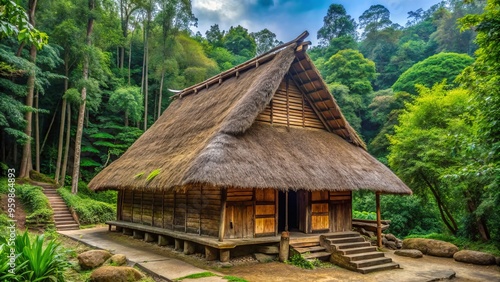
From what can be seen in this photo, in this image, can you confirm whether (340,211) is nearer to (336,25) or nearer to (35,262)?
(35,262)

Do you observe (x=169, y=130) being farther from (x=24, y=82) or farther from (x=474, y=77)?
(x=24, y=82)

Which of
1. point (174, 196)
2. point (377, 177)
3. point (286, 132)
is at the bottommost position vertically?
point (174, 196)

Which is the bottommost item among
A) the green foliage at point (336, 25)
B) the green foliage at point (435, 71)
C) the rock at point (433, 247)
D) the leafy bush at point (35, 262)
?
the rock at point (433, 247)

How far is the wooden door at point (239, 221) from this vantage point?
9602mm

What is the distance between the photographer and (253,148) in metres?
9.75

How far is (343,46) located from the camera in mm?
43750

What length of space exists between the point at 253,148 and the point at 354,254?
454 centimetres

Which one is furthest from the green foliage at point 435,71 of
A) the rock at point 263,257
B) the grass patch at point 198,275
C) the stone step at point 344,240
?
the grass patch at point 198,275

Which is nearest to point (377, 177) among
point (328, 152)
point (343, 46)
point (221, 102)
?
point (328, 152)

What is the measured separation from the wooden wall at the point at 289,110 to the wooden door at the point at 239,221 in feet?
11.1

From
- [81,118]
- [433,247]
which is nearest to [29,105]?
[81,118]

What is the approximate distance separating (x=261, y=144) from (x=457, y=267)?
24.2 feet

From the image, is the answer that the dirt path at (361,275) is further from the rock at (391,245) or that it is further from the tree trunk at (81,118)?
the tree trunk at (81,118)

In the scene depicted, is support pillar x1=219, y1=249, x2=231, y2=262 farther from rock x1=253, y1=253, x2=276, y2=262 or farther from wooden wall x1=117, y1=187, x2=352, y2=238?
rock x1=253, y1=253, x2=276, y2=262
